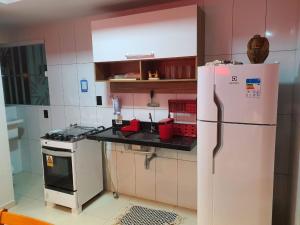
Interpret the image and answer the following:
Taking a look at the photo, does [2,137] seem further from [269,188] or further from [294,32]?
[294,32]

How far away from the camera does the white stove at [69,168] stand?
2490mm

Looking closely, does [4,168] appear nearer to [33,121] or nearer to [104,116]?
[33,121]

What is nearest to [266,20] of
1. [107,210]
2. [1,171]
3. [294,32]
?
[294,32]

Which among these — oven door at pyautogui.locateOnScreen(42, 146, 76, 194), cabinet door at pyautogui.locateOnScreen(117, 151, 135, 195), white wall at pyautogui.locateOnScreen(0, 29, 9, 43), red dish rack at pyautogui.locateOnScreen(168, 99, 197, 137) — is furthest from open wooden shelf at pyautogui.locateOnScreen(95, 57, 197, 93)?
white wall at pyautogui.locateOnScreen(0, 29, 9, 43)

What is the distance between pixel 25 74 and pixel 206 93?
2925mm

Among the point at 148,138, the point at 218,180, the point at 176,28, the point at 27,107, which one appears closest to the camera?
the point at 218,180

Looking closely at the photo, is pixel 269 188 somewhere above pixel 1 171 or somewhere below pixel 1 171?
above

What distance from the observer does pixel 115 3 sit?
2334mm

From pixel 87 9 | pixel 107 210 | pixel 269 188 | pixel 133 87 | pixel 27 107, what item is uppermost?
pixel 87 9

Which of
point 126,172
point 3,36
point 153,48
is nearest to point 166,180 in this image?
point 126,172

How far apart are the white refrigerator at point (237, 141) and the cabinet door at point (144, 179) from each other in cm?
95

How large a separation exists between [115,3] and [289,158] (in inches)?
84.8

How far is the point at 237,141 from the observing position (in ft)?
5.49

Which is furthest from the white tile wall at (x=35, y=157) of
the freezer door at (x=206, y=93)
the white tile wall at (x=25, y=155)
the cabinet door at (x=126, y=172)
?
the freezer door at (x=206, y=93)
